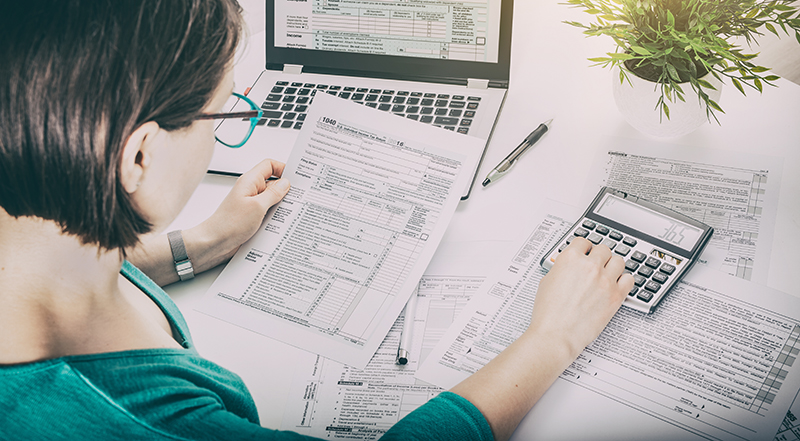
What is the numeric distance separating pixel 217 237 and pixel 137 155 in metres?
0.28

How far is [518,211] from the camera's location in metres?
0.77

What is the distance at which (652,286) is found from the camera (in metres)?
0.63

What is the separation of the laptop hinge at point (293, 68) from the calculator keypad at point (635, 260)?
597mm

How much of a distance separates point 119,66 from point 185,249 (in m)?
0.36

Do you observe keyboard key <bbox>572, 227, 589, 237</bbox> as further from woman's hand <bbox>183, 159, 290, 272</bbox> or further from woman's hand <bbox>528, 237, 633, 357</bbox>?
woman's hand <bbox>183, 159, 290, 272</bbox>

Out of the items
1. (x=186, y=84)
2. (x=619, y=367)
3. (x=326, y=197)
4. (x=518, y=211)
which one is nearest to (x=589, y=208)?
(x=518, y=211)

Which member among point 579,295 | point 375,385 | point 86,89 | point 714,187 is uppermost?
point 86,89

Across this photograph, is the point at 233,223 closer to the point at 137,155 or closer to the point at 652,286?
the point at 137,155

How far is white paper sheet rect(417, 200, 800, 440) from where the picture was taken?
1.78 feet

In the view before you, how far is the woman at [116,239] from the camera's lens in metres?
0.38

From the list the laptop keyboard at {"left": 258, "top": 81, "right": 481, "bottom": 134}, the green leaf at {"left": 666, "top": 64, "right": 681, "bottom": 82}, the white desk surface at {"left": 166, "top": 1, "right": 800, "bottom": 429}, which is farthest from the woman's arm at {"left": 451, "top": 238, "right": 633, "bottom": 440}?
the laptop keyboard at {"left": 258, "top": 81, "right": 481, "bottom": 134}

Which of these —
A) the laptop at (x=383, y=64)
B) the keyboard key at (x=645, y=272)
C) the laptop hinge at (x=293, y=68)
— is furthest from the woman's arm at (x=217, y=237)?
the keyboard key at (x=645, y=272)

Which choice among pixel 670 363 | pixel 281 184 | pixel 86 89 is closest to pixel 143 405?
pixel 86 89

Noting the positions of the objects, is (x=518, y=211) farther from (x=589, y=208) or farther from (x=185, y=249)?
(x=185, y=249)
